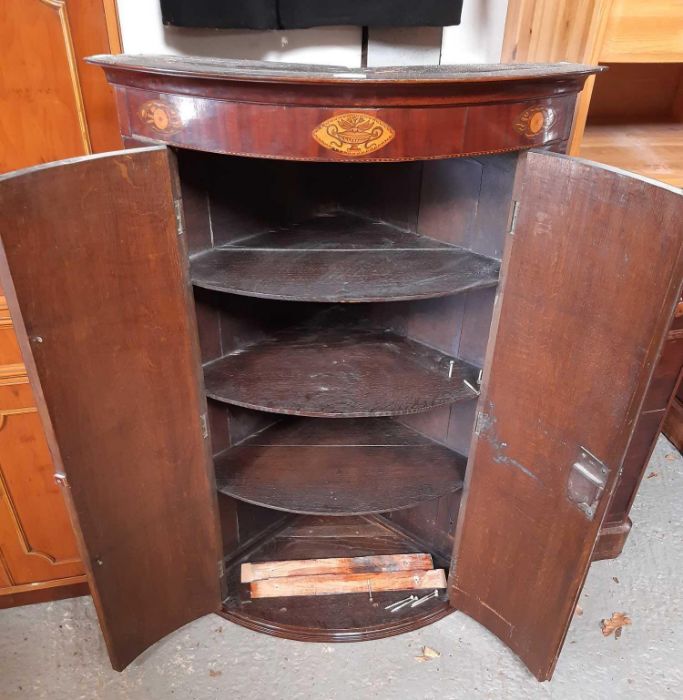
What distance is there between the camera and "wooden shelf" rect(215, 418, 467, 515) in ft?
5.30

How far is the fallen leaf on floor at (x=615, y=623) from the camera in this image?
1.76m

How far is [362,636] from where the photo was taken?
1.72m

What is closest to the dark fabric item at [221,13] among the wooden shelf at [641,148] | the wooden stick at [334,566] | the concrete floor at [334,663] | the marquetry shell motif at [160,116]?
the marquetry shell motif at [160,116]

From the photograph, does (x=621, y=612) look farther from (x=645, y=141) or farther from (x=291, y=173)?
(x=291, y=173)

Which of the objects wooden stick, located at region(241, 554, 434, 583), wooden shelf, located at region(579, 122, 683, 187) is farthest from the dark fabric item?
wooden stick, located at region(241, 554, 434, 583)

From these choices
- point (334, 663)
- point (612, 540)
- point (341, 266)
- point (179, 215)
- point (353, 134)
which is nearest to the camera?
point (353, 134)

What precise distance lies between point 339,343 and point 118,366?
627mm

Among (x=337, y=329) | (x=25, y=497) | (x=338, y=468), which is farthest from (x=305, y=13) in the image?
(x=25, y=497)

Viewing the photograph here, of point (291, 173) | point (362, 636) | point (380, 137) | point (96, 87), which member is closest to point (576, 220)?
point (380, 137)

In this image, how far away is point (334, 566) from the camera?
1881 mm

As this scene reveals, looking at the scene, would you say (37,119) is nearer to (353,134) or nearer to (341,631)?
(353,134)

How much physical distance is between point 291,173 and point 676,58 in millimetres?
925

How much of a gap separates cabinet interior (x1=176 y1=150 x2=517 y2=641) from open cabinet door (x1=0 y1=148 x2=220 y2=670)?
121 mm

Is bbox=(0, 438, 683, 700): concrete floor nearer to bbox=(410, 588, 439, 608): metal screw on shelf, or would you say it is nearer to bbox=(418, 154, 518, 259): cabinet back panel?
bbox=(410, 588, 439, 608): metal screw on shelf
